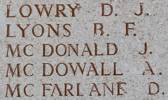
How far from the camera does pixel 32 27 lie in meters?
7.70

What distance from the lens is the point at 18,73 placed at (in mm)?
7621

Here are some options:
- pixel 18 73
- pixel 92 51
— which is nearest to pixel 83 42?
pixel 92 51

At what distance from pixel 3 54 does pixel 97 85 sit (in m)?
0.89

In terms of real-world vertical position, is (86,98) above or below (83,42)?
below

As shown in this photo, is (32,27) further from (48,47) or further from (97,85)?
(97,85)

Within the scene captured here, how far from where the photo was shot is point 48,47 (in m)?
7.66

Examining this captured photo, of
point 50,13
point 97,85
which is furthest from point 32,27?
point 97,85

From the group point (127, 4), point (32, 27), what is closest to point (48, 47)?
point (32, 27)

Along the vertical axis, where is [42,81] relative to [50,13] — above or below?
below

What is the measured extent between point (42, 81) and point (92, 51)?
0.52 m

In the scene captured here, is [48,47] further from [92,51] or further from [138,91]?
[138,91]

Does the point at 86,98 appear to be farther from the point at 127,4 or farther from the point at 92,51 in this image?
the point at 127,4

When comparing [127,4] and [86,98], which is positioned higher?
[127,4]

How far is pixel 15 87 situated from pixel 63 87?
427 millimetres
